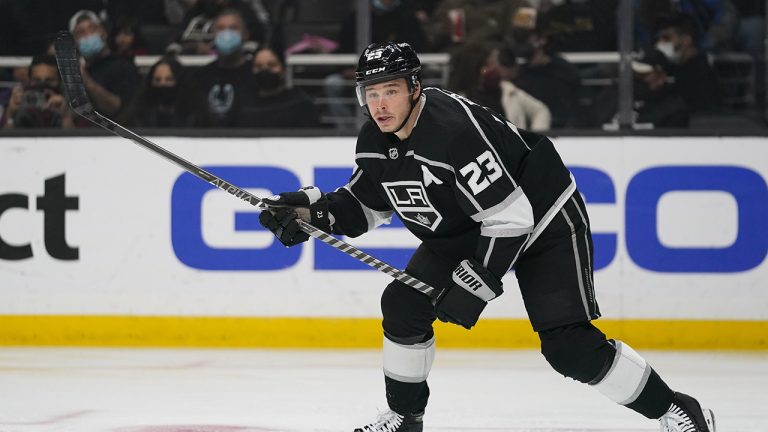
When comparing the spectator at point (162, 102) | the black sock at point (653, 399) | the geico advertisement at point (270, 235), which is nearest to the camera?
the black sock at point (653, 399)

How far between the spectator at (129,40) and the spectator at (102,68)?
0.13 feet

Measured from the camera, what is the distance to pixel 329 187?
19.5 feet

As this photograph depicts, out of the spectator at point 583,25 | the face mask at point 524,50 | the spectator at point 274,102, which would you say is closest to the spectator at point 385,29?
the spectator at point 274,102

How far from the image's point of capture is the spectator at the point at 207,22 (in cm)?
613

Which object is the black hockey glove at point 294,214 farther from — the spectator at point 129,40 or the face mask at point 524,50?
the spectator at point 129,40

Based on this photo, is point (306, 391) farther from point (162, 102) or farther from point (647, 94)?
point (647, 94)

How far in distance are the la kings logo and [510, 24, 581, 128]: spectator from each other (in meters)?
2.61

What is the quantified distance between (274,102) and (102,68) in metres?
0.85

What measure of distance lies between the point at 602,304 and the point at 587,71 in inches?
42.4

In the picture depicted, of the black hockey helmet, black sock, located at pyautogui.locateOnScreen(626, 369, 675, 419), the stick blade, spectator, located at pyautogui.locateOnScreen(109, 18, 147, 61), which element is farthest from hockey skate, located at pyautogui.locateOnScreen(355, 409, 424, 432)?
spectator, located at pyautogui.locateOnScreen(109, 18, 147, 61)

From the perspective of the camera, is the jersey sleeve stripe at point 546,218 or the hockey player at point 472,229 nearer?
the hockey player at point 472,229

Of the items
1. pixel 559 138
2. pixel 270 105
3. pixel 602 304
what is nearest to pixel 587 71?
pixel 559 138

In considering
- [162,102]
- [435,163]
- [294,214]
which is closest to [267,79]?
[162,102]

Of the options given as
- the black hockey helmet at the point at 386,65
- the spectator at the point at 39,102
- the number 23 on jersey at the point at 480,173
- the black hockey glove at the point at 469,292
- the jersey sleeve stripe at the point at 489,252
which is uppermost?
the black hockey helmet at the point at 386,65
